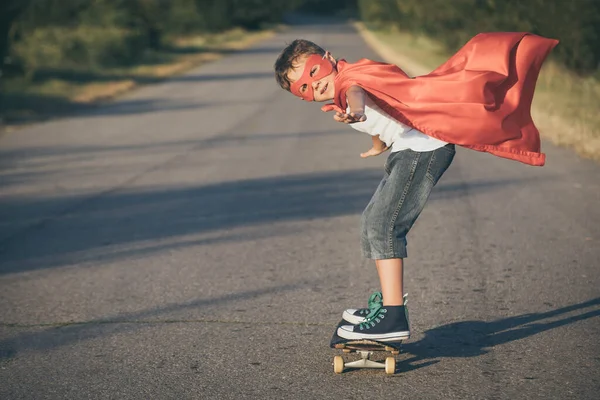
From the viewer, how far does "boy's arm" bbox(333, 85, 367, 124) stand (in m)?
3.71

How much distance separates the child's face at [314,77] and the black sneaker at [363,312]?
96 cm

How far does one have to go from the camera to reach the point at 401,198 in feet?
13.5

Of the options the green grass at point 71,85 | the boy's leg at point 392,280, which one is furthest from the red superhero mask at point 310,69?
the green grass at point 71,85

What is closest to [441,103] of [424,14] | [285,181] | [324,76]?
[324,76]

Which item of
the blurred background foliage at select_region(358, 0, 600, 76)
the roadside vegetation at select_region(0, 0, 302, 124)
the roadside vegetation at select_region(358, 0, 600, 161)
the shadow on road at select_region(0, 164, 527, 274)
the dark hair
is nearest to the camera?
the dark hair

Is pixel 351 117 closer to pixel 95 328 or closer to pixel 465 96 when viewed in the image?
pixel 465 96

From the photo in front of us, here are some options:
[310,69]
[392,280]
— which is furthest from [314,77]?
[392,280]

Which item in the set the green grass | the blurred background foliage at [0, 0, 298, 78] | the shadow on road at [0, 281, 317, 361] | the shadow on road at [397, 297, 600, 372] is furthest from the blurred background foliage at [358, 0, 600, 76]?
the shadow on road at [0, 281, 317, 361]

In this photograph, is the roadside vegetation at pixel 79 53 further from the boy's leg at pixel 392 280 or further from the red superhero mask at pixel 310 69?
the boy's leg at pixel 392 280

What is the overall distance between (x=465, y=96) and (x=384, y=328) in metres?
1.09

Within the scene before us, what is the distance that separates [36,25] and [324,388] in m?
26.8

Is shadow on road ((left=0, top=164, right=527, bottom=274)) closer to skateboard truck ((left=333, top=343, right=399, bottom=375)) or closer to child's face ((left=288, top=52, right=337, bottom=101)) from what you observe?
skateboard truck ((left=333, top=343, right=399, bottom=375))

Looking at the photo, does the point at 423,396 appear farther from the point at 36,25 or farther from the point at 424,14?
the point at 424,14

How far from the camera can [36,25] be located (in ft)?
93.8
